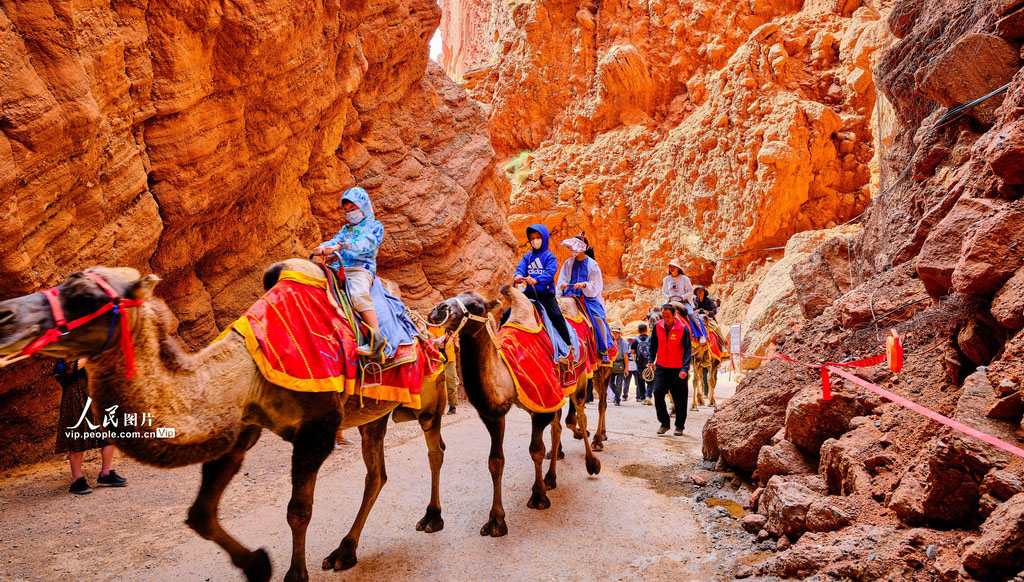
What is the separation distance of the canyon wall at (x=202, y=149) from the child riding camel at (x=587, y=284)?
16.6 feet

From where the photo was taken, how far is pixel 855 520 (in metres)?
3.10

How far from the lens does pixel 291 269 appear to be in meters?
3.59

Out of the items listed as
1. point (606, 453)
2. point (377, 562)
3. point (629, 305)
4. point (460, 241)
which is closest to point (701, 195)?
point (629, 305)

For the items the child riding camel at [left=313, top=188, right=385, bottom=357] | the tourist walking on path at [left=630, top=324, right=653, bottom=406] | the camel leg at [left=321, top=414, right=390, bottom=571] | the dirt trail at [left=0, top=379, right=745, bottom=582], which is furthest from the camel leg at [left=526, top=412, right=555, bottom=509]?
the tourist walking on path at [left=630, top=324, right=653, bottom=406]

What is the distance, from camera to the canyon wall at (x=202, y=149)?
188 inches

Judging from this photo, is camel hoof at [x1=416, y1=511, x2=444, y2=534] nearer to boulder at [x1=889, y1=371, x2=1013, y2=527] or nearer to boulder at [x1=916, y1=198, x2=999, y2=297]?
boulder at [x1=889, y1=371, x2=1013, y2=527]

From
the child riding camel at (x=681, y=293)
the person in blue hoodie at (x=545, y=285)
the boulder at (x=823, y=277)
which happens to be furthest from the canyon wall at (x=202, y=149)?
the boulder at (x=823, y=277)

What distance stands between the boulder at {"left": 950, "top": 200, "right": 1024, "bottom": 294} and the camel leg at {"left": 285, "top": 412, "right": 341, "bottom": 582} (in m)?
3.96

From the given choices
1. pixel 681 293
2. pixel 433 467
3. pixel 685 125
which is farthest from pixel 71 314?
pixel 685 125

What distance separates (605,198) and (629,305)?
631 centimetres

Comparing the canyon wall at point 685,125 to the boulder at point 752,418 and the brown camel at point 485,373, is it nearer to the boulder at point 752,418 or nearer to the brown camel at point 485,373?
the boulder at point 752,418

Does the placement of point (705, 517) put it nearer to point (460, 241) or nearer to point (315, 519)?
point (315, 519)

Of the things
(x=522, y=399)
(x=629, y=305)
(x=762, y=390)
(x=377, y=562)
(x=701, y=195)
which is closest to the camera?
(x=377, y=562)

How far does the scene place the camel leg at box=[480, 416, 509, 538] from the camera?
434 centimetres
